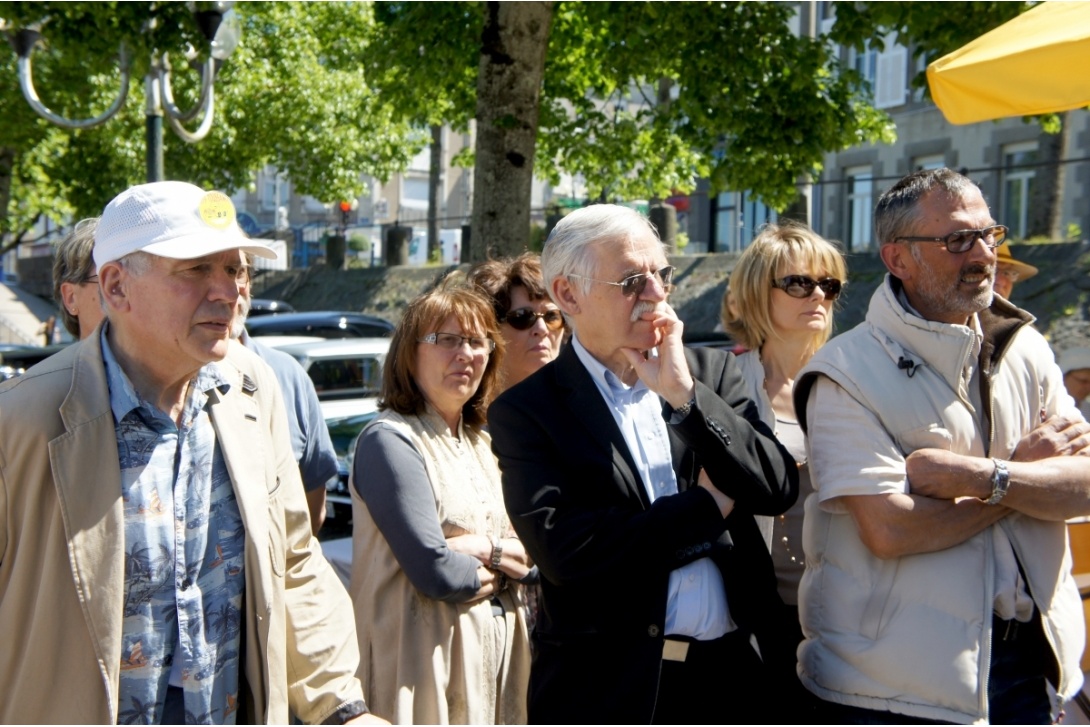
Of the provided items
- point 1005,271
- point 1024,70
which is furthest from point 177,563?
point 1005,271

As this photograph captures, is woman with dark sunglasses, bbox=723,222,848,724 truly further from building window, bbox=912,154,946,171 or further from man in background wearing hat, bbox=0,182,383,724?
building window, bbox=912,154,946,171

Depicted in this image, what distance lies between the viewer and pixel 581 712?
9.07 feet

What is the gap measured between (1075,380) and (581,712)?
136 inches

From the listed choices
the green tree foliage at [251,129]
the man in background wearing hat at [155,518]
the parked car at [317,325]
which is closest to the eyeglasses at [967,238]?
the man in background wearing hat at [155,518]

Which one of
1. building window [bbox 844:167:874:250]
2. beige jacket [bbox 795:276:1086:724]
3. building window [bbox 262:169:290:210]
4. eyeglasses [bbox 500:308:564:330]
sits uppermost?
building window [bbox 262:169:290:210]

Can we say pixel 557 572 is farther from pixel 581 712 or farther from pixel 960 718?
pixel 960 718

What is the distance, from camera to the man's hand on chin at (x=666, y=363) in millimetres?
2707

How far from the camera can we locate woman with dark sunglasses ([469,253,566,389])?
415cm

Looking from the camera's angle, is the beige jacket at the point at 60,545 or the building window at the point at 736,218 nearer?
the beige jacket at the point at 60,545

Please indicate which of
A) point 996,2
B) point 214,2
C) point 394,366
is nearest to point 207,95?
point 214,2

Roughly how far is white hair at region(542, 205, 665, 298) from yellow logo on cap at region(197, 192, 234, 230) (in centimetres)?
82

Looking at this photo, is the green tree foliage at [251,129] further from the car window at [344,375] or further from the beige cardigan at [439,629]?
the beige cardigan at [439,629]

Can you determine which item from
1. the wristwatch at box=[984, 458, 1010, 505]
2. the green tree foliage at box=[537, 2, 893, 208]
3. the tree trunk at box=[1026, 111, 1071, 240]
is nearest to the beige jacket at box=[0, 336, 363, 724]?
the wristwatch at box=[984, 458, 1010, 505]

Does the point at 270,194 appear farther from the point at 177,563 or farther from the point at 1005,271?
the point at 177,563
